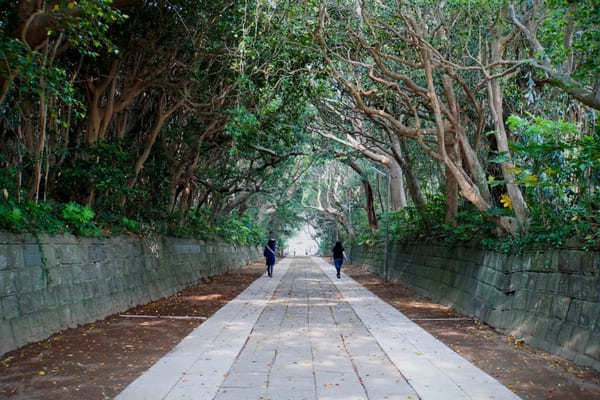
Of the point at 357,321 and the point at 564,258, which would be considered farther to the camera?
the point at 357,321

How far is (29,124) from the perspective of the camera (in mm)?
8773

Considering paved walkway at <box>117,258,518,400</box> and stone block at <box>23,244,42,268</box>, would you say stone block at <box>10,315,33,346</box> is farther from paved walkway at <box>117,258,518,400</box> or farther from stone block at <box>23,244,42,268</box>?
paved walkway at <box>117,258,518,400</box>

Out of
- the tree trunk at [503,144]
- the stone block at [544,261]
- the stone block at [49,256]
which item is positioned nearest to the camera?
the stone block at [544,261]

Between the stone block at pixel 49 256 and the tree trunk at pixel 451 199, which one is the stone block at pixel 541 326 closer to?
the tree trunk at pixel 451 199

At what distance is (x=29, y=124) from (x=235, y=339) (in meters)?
5.06

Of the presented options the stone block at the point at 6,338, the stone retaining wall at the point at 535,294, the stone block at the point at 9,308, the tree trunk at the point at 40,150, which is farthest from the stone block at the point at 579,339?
the tree trunk at the point at 40,150

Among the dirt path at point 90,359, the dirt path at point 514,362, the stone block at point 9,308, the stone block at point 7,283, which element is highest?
the stone block at point 7,283

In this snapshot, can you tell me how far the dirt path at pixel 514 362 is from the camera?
498 cm

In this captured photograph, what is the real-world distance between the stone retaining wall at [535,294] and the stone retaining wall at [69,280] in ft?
21.7

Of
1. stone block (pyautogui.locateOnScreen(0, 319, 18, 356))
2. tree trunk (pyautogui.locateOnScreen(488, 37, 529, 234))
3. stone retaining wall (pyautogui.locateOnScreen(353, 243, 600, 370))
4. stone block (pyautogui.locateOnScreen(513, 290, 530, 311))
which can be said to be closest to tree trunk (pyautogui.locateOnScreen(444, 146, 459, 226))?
stone retaining wall (pyautogui.locateOnScreen(353, 243, 600, 370))

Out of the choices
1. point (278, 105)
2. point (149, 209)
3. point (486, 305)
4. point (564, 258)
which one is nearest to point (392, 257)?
point (278, 105)

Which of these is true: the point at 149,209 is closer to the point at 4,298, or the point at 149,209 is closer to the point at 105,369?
the point at 4,298

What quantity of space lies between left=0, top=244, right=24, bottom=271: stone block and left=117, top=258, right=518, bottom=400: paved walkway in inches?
91.0

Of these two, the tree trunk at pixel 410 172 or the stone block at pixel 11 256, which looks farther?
the tree trunk at pixel 410 172
